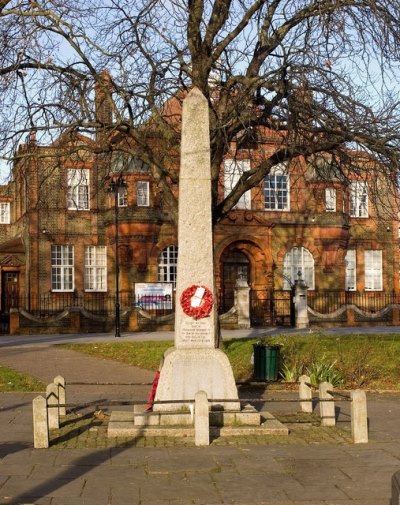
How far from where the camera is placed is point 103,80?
17.8 m

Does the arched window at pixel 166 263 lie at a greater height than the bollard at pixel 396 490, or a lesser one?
greater

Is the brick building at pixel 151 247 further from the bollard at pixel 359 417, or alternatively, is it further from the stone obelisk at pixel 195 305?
the bollard at pixel 359 417


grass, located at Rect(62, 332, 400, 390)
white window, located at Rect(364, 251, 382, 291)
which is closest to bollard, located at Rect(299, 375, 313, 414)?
grass, located at Rect(62, 332, 400, 390)

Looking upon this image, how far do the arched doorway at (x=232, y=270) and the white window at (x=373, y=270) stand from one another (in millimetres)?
8028

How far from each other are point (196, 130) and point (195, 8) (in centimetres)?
677

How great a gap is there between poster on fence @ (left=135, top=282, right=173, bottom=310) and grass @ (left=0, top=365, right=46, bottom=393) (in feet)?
58.4

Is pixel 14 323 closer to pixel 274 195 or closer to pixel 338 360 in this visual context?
pixel 274 195

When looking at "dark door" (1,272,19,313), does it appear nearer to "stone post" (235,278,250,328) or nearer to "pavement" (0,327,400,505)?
"stone post" (235,278,250,328)

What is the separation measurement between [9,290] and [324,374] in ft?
93.8

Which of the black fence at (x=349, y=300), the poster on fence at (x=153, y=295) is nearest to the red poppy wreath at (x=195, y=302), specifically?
the poster on fence at (x=153, y=295)

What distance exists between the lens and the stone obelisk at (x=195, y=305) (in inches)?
436

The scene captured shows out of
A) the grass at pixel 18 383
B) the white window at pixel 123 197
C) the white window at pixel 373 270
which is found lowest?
the grass at pixel 18 383

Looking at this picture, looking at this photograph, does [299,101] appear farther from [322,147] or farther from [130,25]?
[130,25]

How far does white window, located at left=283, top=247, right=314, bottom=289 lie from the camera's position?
137 feet
